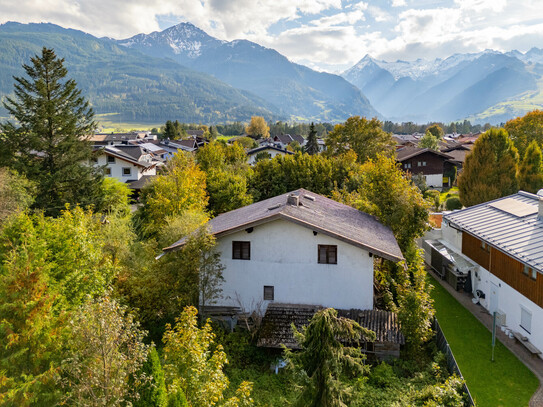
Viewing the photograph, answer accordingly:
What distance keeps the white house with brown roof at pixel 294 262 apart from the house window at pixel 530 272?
5.21m

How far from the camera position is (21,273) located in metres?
11.8

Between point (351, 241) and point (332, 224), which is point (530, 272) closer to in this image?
point (351, 241)

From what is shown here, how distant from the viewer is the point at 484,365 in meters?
17.1

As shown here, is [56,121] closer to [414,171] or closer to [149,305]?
[149,305]

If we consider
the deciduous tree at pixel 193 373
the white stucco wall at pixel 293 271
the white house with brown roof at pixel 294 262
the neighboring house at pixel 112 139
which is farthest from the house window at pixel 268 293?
the neighboring house at pixel 112 139

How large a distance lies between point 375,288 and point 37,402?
1658 centimetres

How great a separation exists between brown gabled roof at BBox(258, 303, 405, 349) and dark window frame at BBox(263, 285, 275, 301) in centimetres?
41

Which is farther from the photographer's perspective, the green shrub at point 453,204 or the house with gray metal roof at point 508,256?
the green shrub at point 453,204

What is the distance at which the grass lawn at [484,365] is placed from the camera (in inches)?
594

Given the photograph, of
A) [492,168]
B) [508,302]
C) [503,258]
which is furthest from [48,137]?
[492,168]

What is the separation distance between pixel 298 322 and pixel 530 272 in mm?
10105

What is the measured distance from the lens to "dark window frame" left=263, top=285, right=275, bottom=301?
20.0 metres

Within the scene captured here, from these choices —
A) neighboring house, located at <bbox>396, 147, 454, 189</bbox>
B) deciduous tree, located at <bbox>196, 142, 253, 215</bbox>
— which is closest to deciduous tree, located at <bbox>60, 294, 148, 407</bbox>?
deciduous tree, located at <bbox>196, 142, 253, 215</bbox>

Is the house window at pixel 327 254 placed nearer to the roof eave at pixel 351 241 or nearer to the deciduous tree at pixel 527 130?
the roof eave at pixel 351 241
